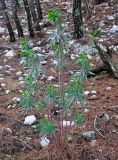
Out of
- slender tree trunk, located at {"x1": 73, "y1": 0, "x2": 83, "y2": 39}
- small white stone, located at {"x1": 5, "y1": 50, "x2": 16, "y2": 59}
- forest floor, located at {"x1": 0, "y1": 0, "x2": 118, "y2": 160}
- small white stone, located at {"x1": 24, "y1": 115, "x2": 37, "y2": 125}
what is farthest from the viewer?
slender tree trunk, located at {"x1": 73, "y1": 0, "x2": 83, "y2": 39}

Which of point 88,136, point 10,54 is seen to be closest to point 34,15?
point 10,54

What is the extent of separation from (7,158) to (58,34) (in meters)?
1.62

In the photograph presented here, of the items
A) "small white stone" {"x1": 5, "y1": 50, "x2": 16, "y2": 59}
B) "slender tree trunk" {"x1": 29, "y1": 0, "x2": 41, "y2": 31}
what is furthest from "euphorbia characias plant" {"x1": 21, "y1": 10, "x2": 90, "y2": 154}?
"slender tree trunk" {"x1": 29, "y1": 0, "x2": 41, "y2": 31}

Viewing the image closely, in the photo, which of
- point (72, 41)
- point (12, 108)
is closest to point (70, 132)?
point (12, 108)

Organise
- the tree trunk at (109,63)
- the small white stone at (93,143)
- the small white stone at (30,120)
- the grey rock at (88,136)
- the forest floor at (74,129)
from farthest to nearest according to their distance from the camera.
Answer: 1. the tree trunk at (109,63)
2. the small white stone at (30,120)
3. the grey rock at (88,136)
4. the small white stone at (93,143)
5. the forest floor at (74,129)

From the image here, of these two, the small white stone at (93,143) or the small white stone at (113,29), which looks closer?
the small white stone at (93,143)

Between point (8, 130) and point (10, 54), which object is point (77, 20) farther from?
point (8, 130)

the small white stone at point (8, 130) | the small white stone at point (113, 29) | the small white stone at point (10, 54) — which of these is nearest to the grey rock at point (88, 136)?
the small white stone at point (8, 130)

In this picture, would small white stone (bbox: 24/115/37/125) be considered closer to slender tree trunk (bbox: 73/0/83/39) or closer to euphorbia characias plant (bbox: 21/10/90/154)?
euphorbia characias plant (bbox: 21/10/90/154)

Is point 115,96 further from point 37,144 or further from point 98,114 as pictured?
point 37,144

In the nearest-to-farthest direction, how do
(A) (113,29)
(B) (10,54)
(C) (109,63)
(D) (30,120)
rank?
(D) (30,120), (C) (109,63), (B) (10,54), (A) (113,29)

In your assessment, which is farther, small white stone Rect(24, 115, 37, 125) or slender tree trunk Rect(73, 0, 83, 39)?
slender tree trunk Rect(73, 0, 83, 39)

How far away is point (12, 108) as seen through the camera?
653 centimetres

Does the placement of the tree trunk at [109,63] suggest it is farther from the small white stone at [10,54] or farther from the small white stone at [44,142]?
the small white stone at [10,54]
